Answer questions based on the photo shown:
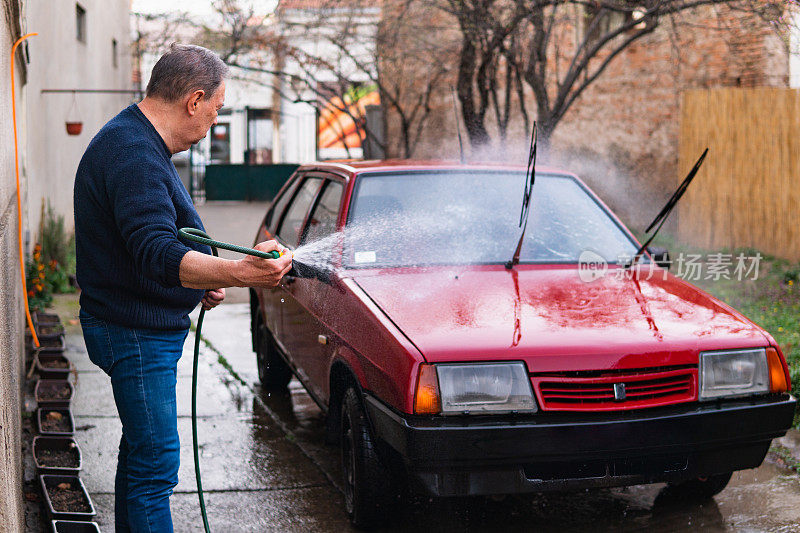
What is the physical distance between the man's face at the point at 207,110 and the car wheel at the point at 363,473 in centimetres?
149

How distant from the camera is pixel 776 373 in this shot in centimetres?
387

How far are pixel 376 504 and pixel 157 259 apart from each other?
68.7 inches

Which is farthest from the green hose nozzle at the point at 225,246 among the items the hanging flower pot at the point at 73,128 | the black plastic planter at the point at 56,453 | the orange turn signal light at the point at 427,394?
the hanging flower pot at the point at 73,128

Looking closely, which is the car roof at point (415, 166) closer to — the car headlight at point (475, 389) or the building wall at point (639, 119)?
the car headlight at point (475, 389)

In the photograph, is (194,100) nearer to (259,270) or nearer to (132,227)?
(132,227)

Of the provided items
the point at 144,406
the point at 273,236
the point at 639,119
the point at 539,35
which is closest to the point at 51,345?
the point at 273,236

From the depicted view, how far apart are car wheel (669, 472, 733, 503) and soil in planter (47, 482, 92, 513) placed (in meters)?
2.75

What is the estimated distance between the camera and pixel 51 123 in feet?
33.7

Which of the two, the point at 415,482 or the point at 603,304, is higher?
the point at 603,304

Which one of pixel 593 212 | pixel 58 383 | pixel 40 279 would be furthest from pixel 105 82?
pixel 593 212

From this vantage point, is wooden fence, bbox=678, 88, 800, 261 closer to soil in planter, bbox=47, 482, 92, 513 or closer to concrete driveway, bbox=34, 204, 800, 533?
concrete driveway, bbox=34, 204, 800, 533

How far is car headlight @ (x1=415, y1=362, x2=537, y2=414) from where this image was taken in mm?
3463

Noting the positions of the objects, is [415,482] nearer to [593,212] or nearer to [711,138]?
[593,212]

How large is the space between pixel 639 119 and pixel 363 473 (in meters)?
11.3
